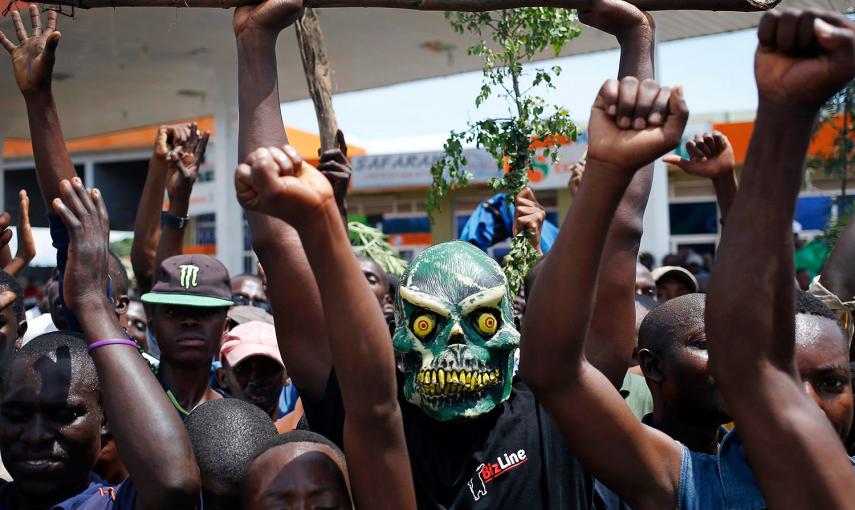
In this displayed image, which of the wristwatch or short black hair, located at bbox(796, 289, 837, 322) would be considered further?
the wristwatch

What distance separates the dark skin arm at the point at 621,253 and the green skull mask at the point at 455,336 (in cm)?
23

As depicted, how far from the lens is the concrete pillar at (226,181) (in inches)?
551

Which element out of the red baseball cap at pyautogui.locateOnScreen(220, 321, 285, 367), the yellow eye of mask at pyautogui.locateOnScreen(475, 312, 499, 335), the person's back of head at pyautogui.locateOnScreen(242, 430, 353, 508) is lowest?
the red baseball cap at pyautogui.locateOnScreen(220, 321, 285, 367)

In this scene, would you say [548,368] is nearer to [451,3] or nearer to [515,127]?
[451,3]

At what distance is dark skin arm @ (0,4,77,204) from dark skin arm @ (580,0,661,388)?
1713 mm

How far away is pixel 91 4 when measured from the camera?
237 centimetres

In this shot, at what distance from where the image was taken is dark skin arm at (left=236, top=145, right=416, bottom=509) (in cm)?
172

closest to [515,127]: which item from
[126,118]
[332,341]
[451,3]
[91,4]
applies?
[451,3]

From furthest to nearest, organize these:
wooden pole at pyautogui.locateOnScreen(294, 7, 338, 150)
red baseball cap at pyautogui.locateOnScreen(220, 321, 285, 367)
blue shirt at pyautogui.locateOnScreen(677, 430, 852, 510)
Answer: wooden pole at pyautogui.locateOnScreen(294, 7, 338, 150), red baseball cap at pyautogui.locateOnScreen(220, 321, 285, 367), blue shirt at pyautogui.locateOnScreen(677, 430, 852, 510)

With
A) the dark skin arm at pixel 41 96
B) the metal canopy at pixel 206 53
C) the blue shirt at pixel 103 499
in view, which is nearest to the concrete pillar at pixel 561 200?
the metal canopy at pixel 206 53

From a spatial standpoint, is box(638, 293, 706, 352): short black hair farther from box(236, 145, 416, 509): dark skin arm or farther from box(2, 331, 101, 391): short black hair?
box(2, 331, 101, 391): short black hair

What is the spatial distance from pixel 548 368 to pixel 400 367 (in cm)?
61

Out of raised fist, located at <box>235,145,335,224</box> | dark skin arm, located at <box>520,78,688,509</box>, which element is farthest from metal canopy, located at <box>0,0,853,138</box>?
dark skin arm, located at <box>520,78,688,509</box>

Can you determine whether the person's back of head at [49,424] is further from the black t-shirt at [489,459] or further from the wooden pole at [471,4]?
the wooden pole at [471,4]
